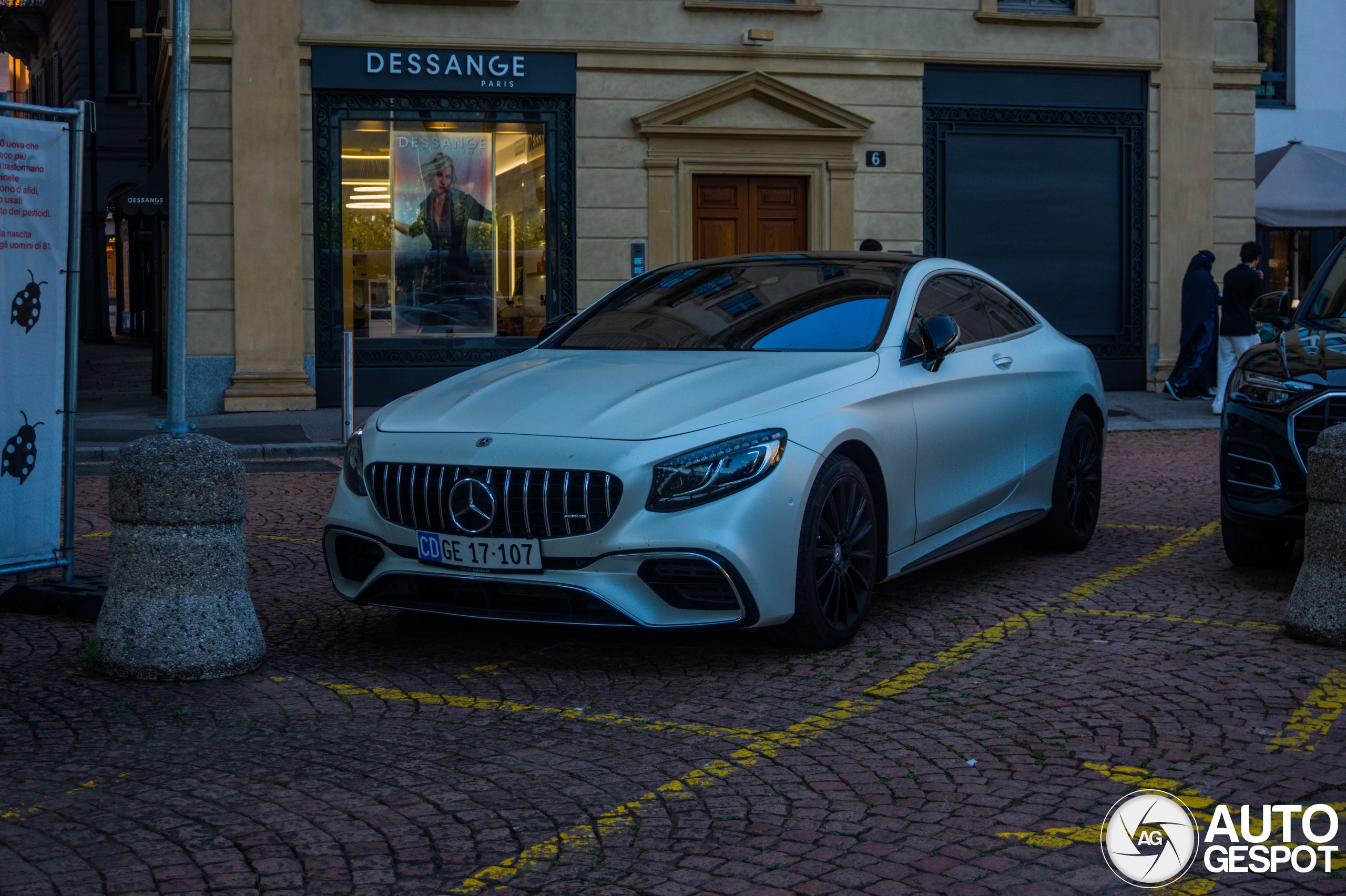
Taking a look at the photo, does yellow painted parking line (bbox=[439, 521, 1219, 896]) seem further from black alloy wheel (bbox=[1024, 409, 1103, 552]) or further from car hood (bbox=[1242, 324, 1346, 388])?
car hood (bbox=[1242, 324, 1346, 388])

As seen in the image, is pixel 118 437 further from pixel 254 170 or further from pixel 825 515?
pixel 825 515

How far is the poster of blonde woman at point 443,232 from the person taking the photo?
56.1 ft

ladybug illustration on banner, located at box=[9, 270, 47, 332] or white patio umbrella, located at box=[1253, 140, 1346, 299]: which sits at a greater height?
white patio umbrella, located at box=[1253, 140, 1346, 299]

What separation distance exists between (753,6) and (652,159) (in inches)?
87.4

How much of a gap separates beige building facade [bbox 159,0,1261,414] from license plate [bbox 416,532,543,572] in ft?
39.1

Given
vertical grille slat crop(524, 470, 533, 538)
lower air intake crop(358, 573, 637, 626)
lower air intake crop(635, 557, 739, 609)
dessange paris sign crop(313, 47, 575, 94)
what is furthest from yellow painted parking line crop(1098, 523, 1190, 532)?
dessange paris sign crop(313, 47, 575, 94)

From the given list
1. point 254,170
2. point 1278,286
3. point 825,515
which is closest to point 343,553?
point 825,515

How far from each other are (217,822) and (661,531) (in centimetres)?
174

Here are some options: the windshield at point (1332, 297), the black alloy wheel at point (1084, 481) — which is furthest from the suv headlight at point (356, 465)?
the windshield at point (1332, 297)

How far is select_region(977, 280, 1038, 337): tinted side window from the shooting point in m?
7.16

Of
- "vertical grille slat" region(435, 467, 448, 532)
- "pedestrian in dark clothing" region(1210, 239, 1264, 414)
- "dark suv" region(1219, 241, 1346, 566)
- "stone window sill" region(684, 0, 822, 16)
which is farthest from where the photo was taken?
Result: "stone window sill" region(684, 0, 822, 16)

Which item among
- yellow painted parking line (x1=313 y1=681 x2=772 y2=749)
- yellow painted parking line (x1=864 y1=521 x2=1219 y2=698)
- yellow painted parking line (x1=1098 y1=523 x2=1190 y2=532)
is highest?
yellow painted parking line (x1=1098 y1=523 x2=1190 y2=532)

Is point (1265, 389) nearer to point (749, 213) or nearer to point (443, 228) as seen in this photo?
point (749, 213)

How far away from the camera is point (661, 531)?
4.88m
